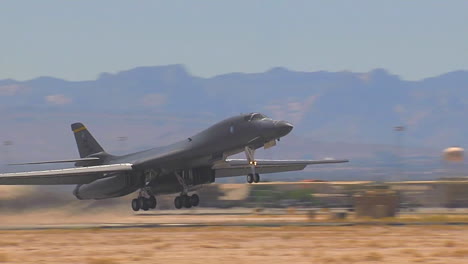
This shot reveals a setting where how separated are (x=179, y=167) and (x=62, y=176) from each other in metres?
7.22

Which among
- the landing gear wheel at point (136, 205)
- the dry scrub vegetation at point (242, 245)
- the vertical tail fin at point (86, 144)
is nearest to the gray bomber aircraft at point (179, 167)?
the landing gear wheel at point (136, 205)

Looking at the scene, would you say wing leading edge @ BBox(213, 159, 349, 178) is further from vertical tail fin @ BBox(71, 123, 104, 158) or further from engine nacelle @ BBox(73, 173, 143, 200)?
vertical tail fin @ BBox(71, 123, 104, 158)

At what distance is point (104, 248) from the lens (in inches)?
1355

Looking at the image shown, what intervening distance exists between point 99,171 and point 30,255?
2054 cm

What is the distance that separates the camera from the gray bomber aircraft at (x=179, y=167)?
156 feet

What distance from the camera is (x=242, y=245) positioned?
3441 cm

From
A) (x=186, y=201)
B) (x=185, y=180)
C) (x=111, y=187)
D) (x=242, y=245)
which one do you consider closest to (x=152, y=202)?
(x=186, y=201)

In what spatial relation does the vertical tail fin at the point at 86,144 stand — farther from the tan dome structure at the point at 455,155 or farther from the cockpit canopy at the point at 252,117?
the tan dome structure at the point at 455,155

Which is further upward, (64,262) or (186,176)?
A: (186,176)

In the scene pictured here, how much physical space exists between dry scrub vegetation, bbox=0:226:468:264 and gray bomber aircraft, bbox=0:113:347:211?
613cm

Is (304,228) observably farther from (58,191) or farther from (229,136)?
(58,191)

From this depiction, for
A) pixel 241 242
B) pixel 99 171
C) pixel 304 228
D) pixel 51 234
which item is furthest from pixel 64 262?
pixel 99 171

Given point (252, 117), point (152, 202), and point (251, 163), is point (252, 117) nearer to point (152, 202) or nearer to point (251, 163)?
point (251, 163)

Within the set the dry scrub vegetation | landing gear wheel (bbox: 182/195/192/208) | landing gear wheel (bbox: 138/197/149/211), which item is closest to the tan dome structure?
landing gear wheel (bbox: 182/195/192/208)
